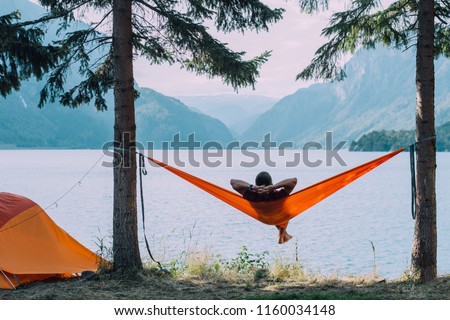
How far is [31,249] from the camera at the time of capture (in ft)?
18.8

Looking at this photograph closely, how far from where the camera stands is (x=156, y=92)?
12975 centimetres

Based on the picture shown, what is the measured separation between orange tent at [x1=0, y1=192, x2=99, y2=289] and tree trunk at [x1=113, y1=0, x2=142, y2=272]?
0.53 meters

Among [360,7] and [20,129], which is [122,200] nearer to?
[360,7]

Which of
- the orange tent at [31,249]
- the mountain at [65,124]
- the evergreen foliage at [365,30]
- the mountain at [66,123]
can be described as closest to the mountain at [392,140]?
the mountain at [65,124]

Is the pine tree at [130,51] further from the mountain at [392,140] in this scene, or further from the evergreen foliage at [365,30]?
the mountain at [392,140]

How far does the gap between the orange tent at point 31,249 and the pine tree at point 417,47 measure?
9.88 feet

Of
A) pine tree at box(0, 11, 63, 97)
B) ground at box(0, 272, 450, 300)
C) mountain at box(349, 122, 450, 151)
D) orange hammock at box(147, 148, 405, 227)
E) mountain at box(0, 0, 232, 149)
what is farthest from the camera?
mountain at box(0, 0, 232, 149)

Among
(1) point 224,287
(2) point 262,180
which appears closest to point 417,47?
(2) point 262,180

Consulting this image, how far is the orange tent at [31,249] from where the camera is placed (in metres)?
5.46

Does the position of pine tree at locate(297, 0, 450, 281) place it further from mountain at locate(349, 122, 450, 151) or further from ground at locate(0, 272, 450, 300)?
mountain at locate(349, 122, 450, 151)

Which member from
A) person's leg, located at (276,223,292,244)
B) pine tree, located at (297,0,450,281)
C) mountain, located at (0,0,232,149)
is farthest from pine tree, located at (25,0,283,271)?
mountain, located at (0,0,232,149)

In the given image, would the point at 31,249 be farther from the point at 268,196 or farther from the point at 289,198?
the point at 289,198

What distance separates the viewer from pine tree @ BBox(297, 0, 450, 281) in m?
5.51

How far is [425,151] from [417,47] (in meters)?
0.97
